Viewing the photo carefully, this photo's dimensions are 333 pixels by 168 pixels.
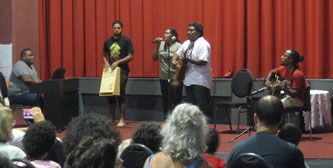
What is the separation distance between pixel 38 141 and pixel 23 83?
4593 mm

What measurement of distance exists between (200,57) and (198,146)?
3.90m

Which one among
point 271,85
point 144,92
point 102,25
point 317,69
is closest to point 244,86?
point 271,85

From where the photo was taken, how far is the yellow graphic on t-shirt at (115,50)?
7.73 meters

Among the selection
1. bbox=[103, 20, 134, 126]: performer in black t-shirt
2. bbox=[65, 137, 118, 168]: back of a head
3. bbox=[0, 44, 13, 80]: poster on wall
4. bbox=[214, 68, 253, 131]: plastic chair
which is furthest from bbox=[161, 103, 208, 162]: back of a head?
bbox=[0, 44, 13, 80]: poster on wall

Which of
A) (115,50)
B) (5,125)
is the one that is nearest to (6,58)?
(115,50)

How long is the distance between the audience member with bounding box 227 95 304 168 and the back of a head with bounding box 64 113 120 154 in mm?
687

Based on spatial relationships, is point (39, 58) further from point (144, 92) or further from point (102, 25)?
point (144, 92)

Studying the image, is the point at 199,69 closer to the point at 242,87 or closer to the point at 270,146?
the point at 242,87

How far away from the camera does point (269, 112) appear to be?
10.4 feet

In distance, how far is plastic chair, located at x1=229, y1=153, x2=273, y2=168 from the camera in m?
2.64

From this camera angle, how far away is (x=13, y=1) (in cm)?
927

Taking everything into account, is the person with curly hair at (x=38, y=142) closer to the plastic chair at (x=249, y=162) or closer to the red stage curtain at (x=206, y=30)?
the plastic chair at (x=249, y=162)

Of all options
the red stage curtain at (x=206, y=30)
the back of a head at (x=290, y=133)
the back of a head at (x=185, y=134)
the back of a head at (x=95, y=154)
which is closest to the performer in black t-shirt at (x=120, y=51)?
the red stage curtain at (x=206, y=30)

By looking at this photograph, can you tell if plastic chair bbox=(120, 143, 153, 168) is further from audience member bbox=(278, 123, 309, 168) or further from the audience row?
audience member bbox=(278, 123, 309, 168)
